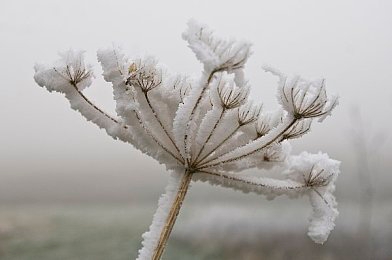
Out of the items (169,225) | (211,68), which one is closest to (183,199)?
(169,225)

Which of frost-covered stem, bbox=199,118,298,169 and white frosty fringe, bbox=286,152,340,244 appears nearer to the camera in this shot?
frost-covered stem, bbox=199,118,298,169

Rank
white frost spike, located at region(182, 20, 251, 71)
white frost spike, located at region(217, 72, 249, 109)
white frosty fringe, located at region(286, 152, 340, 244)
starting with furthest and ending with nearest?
white frosty fringe, located at region(286, 152, 340, 244)
white frost spike, located at region(217, 72, 249, 109)
white frost spike, located at region(182, 20, 251, 71)

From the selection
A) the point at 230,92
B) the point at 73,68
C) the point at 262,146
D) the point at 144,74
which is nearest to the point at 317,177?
the point at 262,146

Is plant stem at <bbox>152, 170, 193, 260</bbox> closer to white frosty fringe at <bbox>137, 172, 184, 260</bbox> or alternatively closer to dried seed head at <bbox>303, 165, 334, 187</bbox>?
white frosty fringe at <bbox>137, 172, 184, 260</bbox>

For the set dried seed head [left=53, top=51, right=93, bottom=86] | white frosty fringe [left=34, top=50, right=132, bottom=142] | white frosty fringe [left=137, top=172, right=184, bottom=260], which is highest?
dried seed head [left=53, top=51, right=93, bottom=86]

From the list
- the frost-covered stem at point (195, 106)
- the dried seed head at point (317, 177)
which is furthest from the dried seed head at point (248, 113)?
the dried seed head at point (317, 177)

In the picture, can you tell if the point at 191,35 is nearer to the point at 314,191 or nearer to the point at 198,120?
the point at 198,120

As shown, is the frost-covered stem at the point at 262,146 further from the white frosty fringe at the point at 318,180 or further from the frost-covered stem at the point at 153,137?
the white frosty fringe at the point at 318,180

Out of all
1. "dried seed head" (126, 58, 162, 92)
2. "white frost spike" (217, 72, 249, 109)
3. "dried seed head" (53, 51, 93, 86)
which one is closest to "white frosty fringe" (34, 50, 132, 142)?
"dried seed head" (53, 51, 93, 86)
